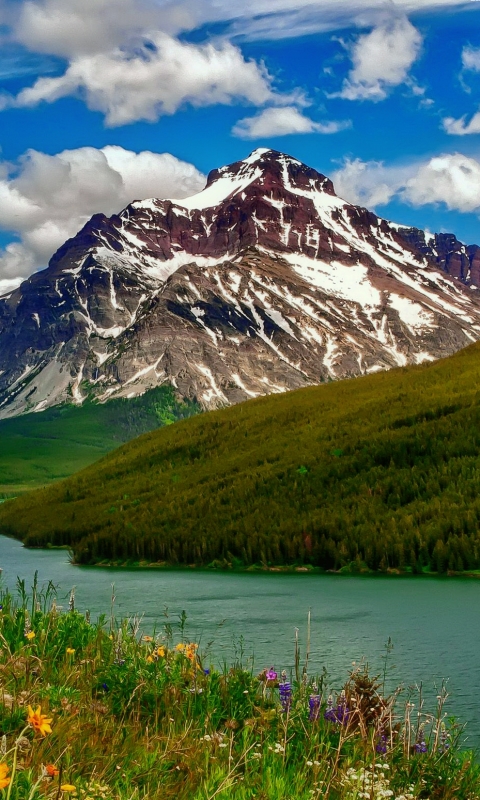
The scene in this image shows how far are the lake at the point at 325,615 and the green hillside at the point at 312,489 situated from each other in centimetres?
506

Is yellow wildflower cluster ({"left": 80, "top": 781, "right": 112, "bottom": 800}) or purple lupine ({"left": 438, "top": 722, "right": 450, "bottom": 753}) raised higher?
yellow wildflower cluster ({"left": 80, "top": 781, "right": 112, "bottom": 800})

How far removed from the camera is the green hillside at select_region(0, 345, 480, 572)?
59156 millimetres

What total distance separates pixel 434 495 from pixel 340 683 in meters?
43.5

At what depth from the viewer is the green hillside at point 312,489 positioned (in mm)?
59156

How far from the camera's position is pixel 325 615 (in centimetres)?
3494

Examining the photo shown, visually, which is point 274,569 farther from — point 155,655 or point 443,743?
point 443,743

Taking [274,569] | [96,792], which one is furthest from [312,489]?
[96,792]

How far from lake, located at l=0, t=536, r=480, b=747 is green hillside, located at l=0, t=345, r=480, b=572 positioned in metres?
5.06

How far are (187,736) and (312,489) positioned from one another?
59329 mm

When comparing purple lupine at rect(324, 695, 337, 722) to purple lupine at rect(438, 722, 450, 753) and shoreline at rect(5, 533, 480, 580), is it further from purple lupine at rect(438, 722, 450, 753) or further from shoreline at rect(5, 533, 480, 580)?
shoreline at rect(5, 533, 480, 580)

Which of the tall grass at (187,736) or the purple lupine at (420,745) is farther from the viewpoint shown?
the purple lupine at (420,745)

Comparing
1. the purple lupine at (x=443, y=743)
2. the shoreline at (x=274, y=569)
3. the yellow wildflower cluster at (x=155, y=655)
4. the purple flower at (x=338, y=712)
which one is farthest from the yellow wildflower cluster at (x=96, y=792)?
the shoreline at (x=274, y=569)

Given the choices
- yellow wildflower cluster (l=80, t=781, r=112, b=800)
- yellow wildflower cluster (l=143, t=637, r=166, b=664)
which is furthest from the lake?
yellow wildflower cluster (l=80, t=781, r=112, b=800)

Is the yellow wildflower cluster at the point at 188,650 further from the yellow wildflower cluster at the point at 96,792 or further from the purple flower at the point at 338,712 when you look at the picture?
the yellow wildflower cluster at the point at 96,792
